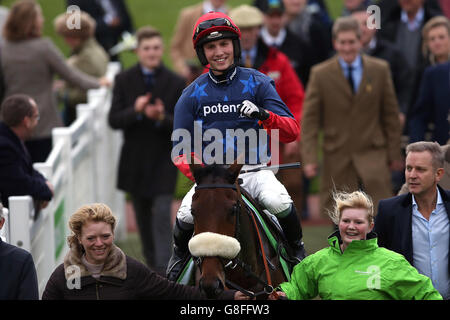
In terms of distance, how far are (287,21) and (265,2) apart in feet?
1.26

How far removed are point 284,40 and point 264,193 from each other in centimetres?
571

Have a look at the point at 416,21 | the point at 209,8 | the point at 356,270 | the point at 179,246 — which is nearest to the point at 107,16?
the point at 209,8

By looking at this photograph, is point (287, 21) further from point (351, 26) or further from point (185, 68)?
Result: point (351, 26)

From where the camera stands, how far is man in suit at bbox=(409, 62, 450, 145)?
8844mm

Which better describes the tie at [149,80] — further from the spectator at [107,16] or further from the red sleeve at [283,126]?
the red sleeve at [283,126]

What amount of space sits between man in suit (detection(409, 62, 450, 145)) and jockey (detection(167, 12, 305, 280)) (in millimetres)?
3191

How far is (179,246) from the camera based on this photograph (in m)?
5.86

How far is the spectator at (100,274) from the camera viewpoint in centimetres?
497

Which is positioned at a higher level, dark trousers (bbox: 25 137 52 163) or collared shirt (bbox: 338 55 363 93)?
collared shirt (bbox: 338 55 363 93)

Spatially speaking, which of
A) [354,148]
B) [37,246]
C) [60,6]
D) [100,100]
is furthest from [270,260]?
[60,6]

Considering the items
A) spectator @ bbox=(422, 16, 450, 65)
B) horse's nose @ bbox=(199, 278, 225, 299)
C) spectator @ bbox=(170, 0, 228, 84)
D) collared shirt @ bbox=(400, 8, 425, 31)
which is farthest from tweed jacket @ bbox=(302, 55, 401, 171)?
horse's nose @ bbox=(199, 278, 225, 299)

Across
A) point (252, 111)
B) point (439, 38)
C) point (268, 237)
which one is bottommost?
point (268, 237)

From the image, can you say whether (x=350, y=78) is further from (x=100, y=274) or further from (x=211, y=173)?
(x=100, y=274)

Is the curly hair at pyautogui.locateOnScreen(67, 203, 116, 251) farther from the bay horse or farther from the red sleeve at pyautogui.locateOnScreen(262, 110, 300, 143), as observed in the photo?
the red sleeve at pyautogui.locateOnScreen(262, 110, 300, 143)
